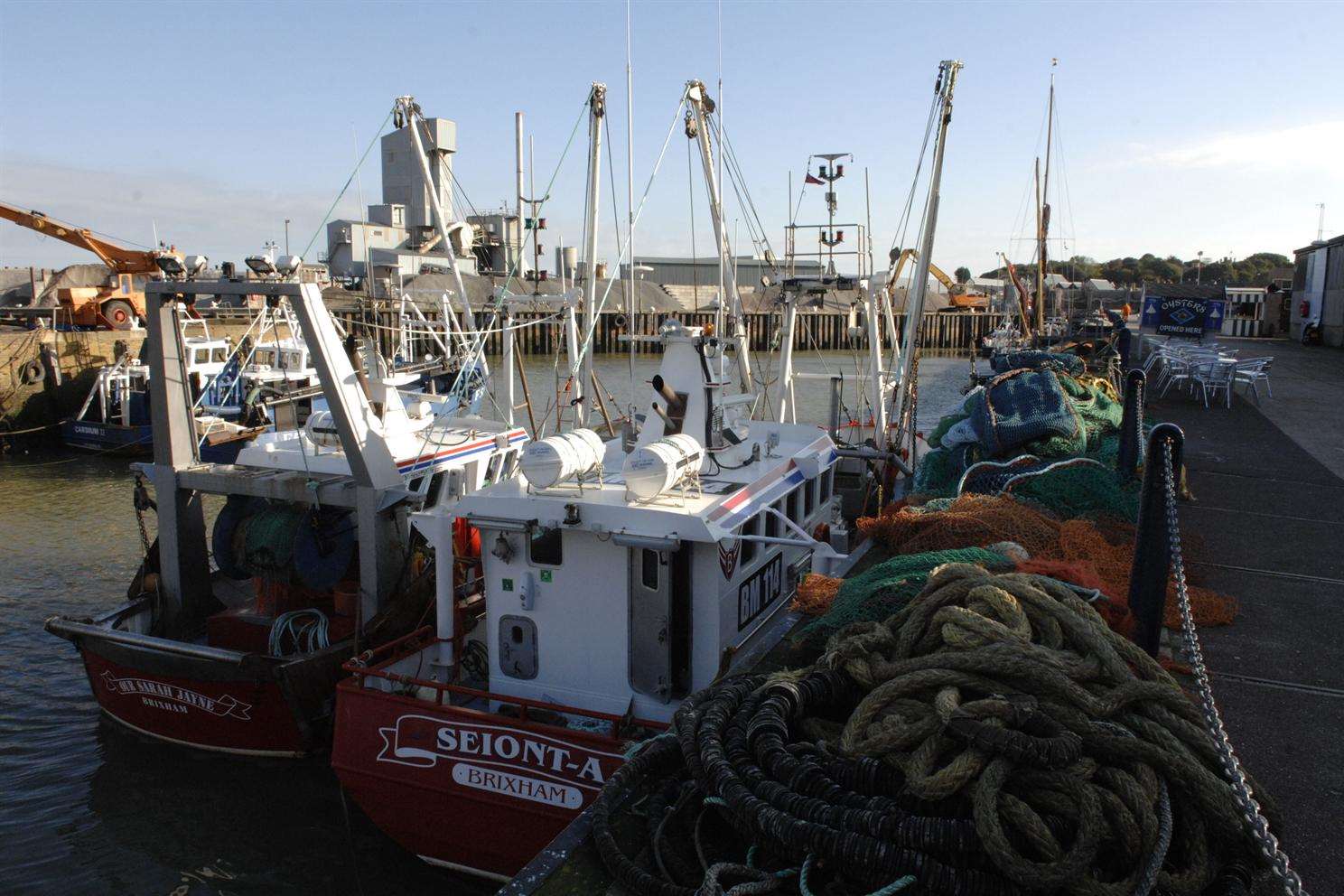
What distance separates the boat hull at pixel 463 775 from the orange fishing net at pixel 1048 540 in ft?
9.89

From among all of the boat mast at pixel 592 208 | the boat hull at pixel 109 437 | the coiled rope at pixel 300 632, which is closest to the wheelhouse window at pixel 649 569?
the coiled rope at pixel 300 632

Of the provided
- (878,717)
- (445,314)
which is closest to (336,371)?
(878,717)

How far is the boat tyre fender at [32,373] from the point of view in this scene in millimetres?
30891

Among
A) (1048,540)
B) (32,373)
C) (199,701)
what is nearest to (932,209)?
(1048,540)

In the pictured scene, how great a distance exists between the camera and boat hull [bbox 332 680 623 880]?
277 inches

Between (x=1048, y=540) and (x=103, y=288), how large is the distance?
44.1 m

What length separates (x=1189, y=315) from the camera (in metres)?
23.5

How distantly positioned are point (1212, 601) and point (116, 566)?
17727 mm

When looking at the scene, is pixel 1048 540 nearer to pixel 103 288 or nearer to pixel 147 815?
pixel 147 815

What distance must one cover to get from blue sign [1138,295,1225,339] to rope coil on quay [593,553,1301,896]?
22.7 meters

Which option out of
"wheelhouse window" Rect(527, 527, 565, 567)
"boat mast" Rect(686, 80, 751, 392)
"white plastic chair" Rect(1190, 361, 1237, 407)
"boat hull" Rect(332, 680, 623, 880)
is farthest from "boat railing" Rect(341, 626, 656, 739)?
"white plastic chair" Rect(1190, 361, 1237, 407)

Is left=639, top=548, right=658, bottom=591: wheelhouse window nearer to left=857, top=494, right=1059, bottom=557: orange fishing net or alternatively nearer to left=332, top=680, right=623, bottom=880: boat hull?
left=332, top=680, right=623, bottom=880: boat hull

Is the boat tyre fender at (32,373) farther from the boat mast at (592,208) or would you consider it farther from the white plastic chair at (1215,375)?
the white plastic chair at (1215,375)

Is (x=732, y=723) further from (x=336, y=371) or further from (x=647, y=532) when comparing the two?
(x=336, y=371)
